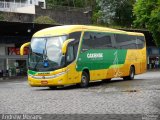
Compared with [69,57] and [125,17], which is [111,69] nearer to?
[69,57]

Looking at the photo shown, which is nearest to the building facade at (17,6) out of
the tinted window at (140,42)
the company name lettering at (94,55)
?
the tinted window at (140,42)

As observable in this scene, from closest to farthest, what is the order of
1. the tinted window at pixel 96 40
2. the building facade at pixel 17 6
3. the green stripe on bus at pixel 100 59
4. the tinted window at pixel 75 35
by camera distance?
the tinted window at pixel 75 35, the green stripe on bus at pixel 100 59, the tinted window at pixel 96 40, the building facade at pixel 17 6

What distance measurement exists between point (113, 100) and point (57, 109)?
314 centimetres

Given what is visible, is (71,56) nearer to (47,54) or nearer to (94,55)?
(47,54)

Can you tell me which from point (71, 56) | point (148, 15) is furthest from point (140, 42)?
point (148, 15)

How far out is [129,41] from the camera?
3297cm

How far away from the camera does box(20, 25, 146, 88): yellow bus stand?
24.7 m

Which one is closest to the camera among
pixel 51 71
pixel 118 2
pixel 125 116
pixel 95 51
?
pixel 125 116

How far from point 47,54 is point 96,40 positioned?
4.02 m

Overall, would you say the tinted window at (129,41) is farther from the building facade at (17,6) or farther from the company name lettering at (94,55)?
the building facade at (17,6)

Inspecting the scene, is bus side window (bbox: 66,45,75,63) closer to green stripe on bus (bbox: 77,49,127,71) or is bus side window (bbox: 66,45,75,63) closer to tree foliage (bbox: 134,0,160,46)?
green stripe on bus (bbox: 77,49,127,71)

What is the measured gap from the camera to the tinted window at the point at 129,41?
31255 millimetres

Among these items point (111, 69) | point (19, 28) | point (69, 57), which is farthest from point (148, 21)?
point (69, 57)

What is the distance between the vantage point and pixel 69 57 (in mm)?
24969
